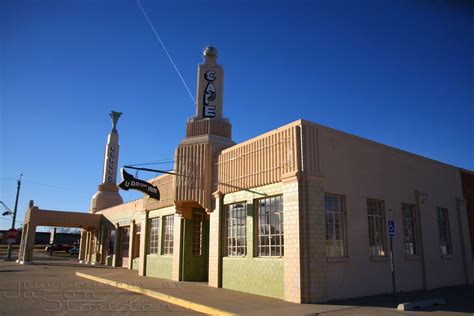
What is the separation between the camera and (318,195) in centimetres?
1239

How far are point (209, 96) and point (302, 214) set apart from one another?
9404mm

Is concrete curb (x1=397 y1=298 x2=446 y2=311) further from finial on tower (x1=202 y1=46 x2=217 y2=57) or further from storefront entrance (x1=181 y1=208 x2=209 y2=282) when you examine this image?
finial on tower (x1=202 y1=46 x2=217 y2=57)

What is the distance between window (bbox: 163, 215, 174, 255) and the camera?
1991cm

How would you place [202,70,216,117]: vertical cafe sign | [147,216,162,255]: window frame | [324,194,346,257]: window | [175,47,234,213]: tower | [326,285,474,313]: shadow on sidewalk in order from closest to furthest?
[326,285,474,313]: shadow on sidewalk
[324,194,346,257]: window
[175,47,234,213]: tower
[202,70,216,117]: vertical cafe sign
[147,216,162,255]: window frame

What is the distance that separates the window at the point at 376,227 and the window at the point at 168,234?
9.92m

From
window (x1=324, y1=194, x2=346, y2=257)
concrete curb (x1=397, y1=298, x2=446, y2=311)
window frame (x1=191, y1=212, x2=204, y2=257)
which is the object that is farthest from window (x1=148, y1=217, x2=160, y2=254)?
concrete curb (x1=397, y1=298, x2=446, y2=311)

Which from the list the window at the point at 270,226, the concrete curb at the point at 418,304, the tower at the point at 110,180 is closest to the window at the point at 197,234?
the window at the point at 270,226

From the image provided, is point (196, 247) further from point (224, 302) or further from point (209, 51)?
point (209, 51)

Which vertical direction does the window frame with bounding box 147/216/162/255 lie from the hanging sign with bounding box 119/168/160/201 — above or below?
below

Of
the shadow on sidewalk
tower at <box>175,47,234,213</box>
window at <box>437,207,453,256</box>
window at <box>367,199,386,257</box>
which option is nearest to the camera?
the shadow on sidewalk

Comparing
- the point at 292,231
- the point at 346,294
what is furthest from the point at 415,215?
the point at 292,231

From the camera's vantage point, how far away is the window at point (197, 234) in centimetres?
1848

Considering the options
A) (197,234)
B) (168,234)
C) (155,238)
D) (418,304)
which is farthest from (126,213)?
(418,304)

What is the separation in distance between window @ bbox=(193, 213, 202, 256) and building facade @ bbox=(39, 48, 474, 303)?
5 centimetres
